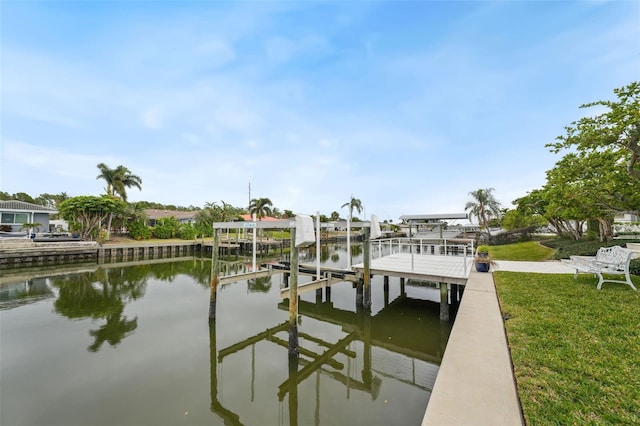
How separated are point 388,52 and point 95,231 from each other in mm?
35933

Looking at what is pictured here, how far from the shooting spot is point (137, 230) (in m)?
34.4

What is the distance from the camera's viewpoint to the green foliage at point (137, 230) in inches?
1352

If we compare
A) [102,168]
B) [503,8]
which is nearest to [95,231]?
[102,168]

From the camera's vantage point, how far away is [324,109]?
66.0 ft

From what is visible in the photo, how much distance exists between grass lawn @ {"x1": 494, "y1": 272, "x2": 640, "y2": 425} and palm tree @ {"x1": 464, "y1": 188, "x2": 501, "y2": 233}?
121ft

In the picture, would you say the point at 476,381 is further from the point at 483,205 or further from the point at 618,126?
the point at 483,205

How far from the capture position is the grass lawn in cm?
270

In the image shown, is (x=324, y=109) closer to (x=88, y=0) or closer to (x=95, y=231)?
(x=88, y=0)

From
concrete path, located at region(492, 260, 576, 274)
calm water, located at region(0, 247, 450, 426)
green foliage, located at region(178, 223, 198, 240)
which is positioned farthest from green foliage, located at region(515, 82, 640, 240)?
green foliage, located at region(178, 223, 198, 240)

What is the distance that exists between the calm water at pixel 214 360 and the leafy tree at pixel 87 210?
20383mm

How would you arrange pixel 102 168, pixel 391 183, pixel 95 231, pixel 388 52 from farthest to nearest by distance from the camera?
1. pixel 102 168
2. pixel 95 231
3. pixel 391 183
4. pixel 388 52

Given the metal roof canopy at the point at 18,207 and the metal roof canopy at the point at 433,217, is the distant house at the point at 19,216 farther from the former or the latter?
the metal roof canopy at the point at 433,217

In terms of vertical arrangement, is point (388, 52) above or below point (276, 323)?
above

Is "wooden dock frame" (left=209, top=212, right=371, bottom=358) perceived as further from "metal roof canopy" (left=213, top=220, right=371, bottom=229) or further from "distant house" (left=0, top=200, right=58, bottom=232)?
"distant house" (left=0, top=200, right=58, bottom=232)
